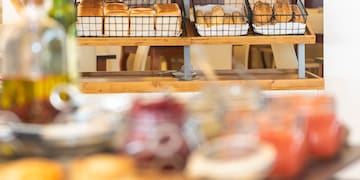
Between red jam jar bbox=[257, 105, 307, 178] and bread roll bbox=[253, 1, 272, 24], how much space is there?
1661mm

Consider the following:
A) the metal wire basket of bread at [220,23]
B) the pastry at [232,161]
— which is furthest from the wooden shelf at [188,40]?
the pastry at [232,161]

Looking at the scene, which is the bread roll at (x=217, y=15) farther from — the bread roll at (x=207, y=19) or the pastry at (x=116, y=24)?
the pastry at (x=116, y=24)

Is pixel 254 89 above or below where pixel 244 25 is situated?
below

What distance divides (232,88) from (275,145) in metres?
0.27

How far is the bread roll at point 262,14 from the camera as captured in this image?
261 centimetres

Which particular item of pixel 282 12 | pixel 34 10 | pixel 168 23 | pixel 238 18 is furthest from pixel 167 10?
pixel 34 10

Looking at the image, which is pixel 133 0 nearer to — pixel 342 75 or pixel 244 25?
pixel 244 25

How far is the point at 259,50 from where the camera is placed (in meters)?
5.45

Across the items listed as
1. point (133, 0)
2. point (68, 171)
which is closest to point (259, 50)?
point (133, 0)

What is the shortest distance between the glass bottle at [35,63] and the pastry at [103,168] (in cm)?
21

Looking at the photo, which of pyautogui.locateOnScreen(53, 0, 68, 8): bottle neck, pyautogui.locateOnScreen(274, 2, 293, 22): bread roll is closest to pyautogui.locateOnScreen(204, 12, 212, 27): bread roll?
pyautogui.locateOnScreen(274, 2, 293, 22): bread roll

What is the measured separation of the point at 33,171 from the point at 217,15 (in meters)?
1.84

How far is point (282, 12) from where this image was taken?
2635 mm

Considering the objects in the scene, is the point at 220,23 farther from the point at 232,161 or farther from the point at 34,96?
the point at 232,161
